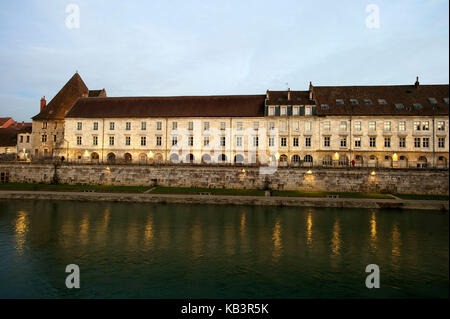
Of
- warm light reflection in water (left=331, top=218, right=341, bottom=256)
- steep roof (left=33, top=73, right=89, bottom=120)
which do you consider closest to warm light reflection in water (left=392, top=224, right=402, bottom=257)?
warm light reflection in water (left=331, top=218, right=341, bottom=256)

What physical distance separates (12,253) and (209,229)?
37.1 feet

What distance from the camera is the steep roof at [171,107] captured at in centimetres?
4966

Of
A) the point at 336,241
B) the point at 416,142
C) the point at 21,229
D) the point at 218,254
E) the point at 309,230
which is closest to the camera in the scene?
the point at 218,254

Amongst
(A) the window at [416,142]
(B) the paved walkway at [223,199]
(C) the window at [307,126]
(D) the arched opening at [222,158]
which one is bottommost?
(B) the paved walkway at [223,199]

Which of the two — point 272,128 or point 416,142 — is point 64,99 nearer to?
point 272,128

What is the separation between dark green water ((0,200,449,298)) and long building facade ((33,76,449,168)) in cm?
2003

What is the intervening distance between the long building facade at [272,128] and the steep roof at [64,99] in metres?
6.31

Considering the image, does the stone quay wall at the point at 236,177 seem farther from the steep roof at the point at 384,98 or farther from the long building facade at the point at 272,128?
the steep roof at the point at 384,98

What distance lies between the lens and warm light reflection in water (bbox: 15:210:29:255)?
17.4 metres

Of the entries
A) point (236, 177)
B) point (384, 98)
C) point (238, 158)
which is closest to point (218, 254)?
point (236, 177)

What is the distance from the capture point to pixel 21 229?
2103 cm

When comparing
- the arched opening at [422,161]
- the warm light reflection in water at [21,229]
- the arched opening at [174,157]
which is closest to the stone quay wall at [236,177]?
the arched opening at [422,161]

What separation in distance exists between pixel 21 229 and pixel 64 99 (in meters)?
44.7

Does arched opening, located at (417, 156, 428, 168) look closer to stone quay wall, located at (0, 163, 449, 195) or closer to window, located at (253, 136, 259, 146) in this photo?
stone quay wall, located at (0, 163, 449, 195)
